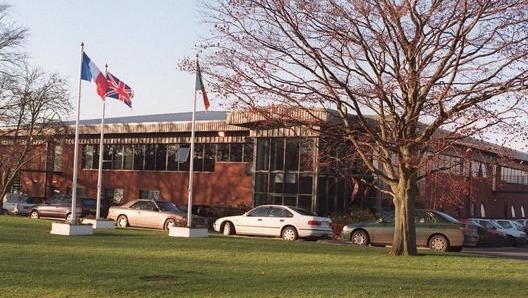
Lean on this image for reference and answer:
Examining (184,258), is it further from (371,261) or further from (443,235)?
(443,235)

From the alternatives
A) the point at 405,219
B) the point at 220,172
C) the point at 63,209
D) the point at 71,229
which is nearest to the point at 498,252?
the point at 405,219

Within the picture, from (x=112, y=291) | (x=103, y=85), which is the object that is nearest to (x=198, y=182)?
(x=103, y=85)

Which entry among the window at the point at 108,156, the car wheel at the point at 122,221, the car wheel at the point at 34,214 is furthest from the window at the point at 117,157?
the car wheel at the point at 122,221

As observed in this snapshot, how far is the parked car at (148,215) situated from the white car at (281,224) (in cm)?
293

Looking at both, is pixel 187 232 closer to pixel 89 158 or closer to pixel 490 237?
pixel 490 237

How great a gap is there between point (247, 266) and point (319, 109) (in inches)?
262

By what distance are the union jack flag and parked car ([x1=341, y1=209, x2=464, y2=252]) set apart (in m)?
9.99

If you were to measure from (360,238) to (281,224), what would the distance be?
3.03m

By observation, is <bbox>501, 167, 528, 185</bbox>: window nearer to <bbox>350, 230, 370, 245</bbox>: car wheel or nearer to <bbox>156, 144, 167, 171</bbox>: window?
<bbox>156, 144, 167, 171</bbox>: window

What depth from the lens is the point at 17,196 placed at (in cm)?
4919

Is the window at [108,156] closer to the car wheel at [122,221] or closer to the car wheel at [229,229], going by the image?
the car wheel at [122,221]

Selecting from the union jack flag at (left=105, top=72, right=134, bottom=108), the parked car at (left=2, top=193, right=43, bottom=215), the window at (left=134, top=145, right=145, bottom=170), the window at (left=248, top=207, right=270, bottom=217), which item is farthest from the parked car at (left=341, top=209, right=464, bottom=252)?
the window at (left=134, top=145, right=145, bottom=170)

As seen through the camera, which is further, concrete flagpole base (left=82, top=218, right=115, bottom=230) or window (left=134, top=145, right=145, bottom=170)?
window (left=134, top=145, right=145, bottom=170)

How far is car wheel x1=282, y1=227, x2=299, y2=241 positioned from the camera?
26344mm
